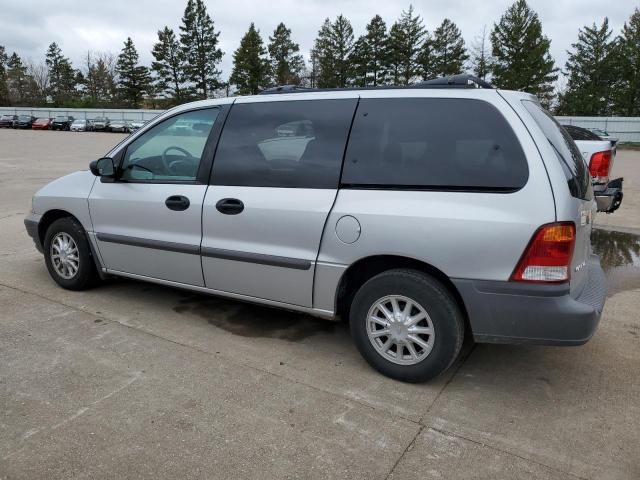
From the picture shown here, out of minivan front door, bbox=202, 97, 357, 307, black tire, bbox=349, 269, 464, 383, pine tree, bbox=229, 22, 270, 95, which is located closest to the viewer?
black tire, bbox=349, 269, 464, 383

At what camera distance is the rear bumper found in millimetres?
2885

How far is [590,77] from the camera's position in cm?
5438

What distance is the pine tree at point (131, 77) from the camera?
72.9 meters

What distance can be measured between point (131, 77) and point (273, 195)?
76.7m

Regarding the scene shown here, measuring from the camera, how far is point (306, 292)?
3.57m

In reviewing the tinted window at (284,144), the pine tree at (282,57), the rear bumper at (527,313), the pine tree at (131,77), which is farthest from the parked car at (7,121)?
the rear bumper at (527,313)

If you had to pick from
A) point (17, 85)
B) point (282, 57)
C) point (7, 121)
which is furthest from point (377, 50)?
point (17, 85)

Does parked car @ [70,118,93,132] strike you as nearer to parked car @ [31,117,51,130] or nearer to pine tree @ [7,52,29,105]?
parked car @ [31,117,51,130]

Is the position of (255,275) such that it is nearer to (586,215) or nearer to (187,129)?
(187,129)

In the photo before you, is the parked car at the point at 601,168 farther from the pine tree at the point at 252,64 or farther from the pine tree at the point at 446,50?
the pine tree at the point at 252,64

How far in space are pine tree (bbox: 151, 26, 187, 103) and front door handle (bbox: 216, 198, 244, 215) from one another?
7067cm

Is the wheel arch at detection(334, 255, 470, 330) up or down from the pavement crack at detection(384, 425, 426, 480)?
up

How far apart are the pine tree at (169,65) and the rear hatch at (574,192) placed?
71.5m

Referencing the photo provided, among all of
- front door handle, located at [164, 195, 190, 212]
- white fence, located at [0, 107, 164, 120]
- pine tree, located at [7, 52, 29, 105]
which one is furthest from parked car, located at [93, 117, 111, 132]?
front door handle, located at [164, 195, 190, 212]
